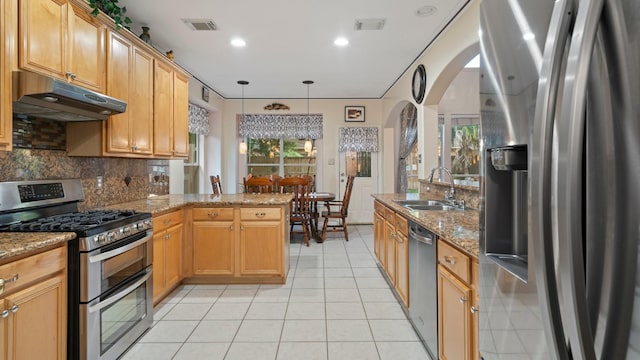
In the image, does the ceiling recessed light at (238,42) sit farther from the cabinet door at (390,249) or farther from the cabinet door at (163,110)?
the cabinet door at (390,249)

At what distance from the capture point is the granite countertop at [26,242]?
1.36m

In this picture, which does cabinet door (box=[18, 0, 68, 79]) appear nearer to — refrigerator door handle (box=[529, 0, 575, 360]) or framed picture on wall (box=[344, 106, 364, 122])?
refrigerator door handle (box=[529, 0, 575, 360])

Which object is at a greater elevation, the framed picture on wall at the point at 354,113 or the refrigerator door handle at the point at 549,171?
the framed picture on wall at the point at 354,113

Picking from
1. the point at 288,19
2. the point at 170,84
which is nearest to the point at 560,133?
the point at 288,19

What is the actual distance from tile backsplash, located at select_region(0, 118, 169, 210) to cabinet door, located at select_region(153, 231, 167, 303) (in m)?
0.64

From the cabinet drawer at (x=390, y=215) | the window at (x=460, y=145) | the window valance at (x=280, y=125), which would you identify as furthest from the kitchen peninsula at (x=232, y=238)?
the window valance at (x=280, y=125)

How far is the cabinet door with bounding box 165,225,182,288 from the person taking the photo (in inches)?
112

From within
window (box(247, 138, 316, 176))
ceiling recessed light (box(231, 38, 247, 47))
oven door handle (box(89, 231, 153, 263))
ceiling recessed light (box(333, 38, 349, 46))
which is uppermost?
ceiling recessed light (box(231, 38, 247, 47))

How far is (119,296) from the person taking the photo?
2000 mm

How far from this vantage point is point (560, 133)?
0.56 metres

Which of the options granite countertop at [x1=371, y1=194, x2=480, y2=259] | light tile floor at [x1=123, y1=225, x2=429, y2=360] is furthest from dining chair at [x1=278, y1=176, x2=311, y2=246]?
granite countertop at [x1=371, y1=194, x2=480, y2=259]

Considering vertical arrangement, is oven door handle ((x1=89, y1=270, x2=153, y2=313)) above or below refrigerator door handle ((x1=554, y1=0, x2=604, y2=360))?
below

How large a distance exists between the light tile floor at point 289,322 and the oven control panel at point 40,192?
1.16 metres

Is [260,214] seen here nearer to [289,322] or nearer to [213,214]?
[213,214]
